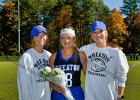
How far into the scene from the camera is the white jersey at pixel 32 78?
22.0 ft

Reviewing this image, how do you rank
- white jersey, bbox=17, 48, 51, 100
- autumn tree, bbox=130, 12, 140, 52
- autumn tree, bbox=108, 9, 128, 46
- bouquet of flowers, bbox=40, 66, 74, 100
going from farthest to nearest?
1. autumn tree, bbox=130, 12, 140, 52
2. autumn tree, bbox=108, 9, 128, 46
3. white jersey, bbox=17, 48, 51, 100
4. bouquet of flowers, bbox=40, 66, 74, 100

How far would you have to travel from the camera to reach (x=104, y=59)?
664cm

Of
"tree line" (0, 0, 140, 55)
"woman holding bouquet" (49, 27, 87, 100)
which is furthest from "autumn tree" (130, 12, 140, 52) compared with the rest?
"woman holding bouquet" (49, 27, 87, 100)

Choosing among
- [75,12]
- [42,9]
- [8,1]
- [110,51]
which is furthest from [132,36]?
[110,51]

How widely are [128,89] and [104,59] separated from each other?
8.59 meters

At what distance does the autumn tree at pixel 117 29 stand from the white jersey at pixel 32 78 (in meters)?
69.7

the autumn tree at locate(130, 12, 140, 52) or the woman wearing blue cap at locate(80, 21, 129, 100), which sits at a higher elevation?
the autumn tree at locate(130, 12, 140, 52)

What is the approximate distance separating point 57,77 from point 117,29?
236 feet

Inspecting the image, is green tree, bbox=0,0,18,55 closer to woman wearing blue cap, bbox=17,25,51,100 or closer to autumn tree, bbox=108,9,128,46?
autumn tree, bbox=108,9,128,46

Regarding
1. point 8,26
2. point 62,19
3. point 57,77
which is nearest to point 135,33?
point 62,19

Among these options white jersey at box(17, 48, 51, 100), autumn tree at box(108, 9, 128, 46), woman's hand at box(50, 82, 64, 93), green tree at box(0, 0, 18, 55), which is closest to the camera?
woman's hand at box(50, 82, 64, 93)

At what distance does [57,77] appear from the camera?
6348 mm

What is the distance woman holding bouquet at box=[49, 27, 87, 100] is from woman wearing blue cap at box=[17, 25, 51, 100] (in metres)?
0.17

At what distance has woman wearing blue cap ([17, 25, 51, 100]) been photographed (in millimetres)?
6727
